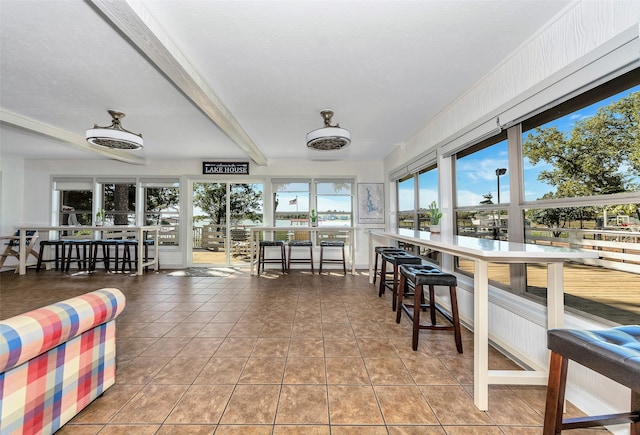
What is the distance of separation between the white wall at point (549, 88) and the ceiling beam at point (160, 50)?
2.80 meters

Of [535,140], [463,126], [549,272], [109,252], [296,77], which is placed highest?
[296,77]

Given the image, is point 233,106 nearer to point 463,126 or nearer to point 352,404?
point 463,126

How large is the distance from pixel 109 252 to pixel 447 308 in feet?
23.1

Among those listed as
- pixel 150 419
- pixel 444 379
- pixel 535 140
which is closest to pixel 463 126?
→ pixel 535 140

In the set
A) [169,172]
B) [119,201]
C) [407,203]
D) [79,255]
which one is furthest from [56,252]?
[407,203]

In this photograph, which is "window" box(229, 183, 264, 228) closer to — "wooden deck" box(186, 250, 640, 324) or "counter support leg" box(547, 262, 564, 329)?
"wooden deck" box(186, 250, 640, 324)

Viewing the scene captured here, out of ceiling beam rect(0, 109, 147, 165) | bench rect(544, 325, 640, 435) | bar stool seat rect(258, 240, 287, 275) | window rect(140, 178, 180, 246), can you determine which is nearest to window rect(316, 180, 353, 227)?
bar stool seat rect(258, 240, 287, 275)

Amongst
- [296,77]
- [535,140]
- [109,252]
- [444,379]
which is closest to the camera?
[444,379]

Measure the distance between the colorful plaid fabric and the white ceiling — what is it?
1793 millimetres

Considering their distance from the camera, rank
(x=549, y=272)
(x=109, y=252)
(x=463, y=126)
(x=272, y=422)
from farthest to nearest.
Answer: (x=109, y=252)
(x=463, y=126)
(x=549, y=272)
(x=272, y=422)

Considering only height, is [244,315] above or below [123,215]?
below

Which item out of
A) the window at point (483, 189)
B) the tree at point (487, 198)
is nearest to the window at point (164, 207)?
the window at point (483, 189)

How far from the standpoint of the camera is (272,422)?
150 centimetres

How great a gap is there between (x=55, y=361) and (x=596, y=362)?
2.42 meters
